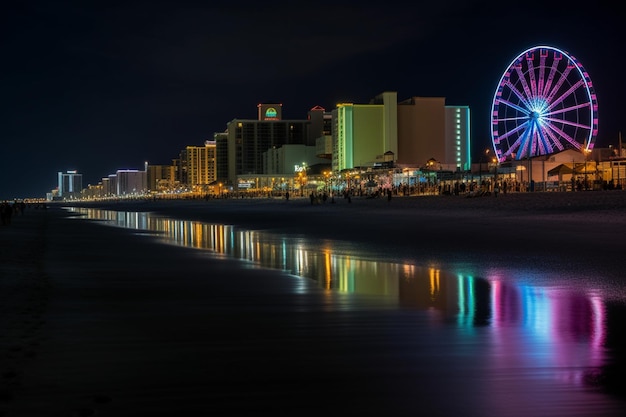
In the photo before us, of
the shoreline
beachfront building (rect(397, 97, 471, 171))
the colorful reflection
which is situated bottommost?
the colorful reflection

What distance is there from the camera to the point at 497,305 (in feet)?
29.8

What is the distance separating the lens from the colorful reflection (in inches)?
239

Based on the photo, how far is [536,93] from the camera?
48.2 m

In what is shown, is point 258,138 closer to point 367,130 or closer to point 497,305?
point 367,130

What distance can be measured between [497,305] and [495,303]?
0.62ft

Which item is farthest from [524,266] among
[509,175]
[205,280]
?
[509,175]

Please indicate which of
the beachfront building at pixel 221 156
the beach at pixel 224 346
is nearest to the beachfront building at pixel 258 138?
the beachfront building at pixel 221 156

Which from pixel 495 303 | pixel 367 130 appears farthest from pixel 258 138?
pixel 495 303

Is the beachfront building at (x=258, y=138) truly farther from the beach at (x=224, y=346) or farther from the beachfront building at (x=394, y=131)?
the beach at (x=224, y=346)

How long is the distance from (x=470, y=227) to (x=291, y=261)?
42.4 feet

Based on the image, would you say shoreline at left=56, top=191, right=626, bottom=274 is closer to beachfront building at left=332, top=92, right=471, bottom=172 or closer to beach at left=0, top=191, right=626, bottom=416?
beach at left=0, top=191, right=626, bottom=416

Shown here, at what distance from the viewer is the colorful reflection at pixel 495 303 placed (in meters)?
6.07

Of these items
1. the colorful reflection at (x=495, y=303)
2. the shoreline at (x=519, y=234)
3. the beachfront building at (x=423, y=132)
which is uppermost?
the beachfront building at (x=423, y=132)

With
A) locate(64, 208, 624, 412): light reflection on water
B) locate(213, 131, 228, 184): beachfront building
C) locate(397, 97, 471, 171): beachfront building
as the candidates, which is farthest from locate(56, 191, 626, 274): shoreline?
locate(213, 131, 228, 184): beachfront building
